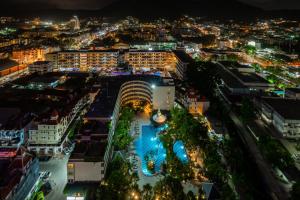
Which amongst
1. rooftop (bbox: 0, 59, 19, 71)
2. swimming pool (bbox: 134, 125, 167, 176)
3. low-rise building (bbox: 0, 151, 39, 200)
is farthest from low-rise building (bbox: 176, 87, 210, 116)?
rooftop (bbox: 0, 59, 19, 71)

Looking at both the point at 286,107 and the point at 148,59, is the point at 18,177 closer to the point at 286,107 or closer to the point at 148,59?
the point at 286,107

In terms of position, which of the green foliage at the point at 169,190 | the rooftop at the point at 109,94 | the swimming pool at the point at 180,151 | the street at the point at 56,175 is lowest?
the street at the point at 56,175

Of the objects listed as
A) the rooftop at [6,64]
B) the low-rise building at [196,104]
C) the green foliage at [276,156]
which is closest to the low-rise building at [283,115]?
the green foliage at [276,156]

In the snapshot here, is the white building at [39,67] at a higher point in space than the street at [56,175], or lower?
higher

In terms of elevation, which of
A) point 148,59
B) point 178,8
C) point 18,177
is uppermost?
point 178,8

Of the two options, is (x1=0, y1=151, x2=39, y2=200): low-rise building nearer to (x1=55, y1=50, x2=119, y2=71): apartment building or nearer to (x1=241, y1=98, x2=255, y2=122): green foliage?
(x1=241, y1=98, x2=255, y2=122): green foliage

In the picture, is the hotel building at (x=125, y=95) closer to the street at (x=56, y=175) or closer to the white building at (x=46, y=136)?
the white building at (x=46, y=136)

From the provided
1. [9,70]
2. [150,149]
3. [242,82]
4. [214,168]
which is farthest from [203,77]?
[9,70]
